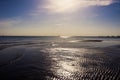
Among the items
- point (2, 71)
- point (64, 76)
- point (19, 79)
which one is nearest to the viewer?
point (19, 79)

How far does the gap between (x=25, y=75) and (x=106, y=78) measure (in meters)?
6.75

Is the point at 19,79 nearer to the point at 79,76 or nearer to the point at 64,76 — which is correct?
the point at 64,76

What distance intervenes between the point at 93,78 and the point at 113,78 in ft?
5.38

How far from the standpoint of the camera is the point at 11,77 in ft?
38.7

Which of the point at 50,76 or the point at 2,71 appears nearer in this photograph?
the point at 50,76

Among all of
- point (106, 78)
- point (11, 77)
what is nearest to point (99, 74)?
point (106, 78)

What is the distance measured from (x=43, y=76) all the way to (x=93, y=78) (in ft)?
13.5

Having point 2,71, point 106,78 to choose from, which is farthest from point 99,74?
point 2,71

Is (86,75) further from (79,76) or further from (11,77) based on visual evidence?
(11,77)

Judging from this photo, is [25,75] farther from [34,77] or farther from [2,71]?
[2,71]

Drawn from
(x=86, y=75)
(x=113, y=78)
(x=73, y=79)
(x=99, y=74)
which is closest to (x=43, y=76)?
(x=73, y=79)

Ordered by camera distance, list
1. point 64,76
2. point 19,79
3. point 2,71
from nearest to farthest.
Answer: point 19,79 → point 64,76 → point 2,71

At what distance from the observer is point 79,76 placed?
12.2 meters

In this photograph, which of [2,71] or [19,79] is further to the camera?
[2,71]
